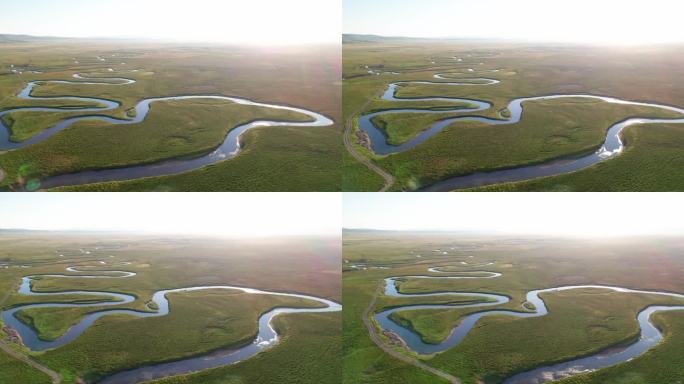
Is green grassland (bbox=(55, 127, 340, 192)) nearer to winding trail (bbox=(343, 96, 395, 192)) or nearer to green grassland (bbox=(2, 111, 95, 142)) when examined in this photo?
winding trail (bbox=(343, 96, 395, 192))

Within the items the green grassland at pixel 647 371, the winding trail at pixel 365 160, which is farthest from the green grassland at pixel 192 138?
the green grassland at pixel 647 371

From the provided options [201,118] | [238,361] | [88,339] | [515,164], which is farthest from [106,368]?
[515,164]

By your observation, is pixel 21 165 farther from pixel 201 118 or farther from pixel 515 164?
pixel 515 164

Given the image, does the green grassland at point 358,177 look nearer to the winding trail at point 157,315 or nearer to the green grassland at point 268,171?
the green grassland at point 268,171

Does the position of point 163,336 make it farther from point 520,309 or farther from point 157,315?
point 520,309

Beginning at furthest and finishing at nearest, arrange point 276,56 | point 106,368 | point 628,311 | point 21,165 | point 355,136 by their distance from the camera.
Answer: point 276,56
point 628,311
point 355,136
point 21,165
point 106,368

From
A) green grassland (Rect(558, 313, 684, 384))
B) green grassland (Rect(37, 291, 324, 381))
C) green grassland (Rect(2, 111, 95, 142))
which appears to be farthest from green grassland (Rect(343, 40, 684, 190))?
green grassland (Rect(2, 111, 95, 142))
